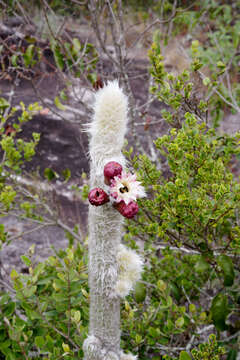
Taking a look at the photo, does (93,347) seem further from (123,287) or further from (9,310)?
(9,310)

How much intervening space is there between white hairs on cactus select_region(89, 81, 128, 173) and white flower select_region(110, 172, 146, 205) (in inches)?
3.0

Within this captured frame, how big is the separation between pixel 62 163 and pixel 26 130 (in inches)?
28.0

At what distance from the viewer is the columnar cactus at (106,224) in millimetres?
963

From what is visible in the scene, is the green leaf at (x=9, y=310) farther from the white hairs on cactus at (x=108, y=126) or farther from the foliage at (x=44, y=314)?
the white hairs on cactus at (x=108, y=126)

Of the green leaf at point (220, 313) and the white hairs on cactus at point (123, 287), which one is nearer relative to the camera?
the white hairs on cactus at point (123, 287)

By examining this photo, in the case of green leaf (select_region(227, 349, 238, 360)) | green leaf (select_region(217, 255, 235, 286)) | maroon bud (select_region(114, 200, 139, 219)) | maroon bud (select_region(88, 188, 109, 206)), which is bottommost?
green leaf (select_region(227, 349, 238, 360))

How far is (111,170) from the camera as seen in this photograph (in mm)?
929

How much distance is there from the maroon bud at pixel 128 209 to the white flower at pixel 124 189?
11 millimetres

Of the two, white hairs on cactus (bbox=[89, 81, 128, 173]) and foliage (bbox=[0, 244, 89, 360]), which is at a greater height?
white hairs on cactus (bbox=[89, 81, 128, 173])

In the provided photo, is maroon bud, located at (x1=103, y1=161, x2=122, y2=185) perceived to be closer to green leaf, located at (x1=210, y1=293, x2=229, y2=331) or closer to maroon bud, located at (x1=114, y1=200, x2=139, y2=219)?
maroon bud, located at (x1=114, y1=200, x2=139, y2=219)

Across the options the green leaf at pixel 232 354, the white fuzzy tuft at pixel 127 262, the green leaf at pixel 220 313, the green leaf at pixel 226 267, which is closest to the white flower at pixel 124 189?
the white fuzzy tuft at pixel 127 262

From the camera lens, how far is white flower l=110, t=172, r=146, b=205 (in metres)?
0.93

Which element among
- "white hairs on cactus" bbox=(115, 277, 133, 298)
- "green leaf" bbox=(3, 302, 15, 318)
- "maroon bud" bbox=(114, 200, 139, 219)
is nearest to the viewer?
"maroon bud" bbox=(114, 200, 139, 219)

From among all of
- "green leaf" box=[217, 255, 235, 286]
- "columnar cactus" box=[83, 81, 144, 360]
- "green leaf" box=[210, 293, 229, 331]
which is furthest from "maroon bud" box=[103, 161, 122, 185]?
"green leaf" box=[210, 293, 229, 331]
